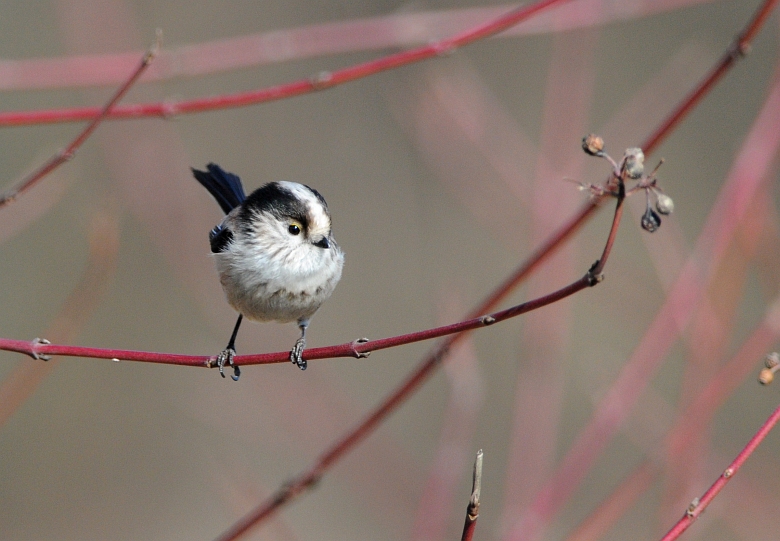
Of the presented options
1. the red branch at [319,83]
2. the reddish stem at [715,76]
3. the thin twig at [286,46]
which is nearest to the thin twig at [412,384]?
the reddish stem at [715,76]

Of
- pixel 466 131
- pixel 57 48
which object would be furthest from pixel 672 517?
pixel 57 48

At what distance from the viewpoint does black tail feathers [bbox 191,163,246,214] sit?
3.44 metres

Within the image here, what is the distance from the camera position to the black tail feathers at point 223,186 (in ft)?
11.3

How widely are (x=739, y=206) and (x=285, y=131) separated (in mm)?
4218

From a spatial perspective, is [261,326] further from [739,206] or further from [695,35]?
[695,35]

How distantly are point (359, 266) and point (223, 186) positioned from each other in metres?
3.10

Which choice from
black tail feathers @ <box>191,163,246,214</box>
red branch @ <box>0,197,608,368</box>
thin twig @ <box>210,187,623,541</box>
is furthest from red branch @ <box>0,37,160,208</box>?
black tail feathers @ <box>191,163,246,214</box>

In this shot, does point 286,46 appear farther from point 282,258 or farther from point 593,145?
point 593,145

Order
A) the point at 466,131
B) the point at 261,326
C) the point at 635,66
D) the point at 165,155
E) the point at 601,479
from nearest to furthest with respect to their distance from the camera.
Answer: the point at 466,131 < the point at 165,155 < the point at 261,326 < the point at 601,479 < the point at 635,66

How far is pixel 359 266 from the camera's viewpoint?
21.4ft

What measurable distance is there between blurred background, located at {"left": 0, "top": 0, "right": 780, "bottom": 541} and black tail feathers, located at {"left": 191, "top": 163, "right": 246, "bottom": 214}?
173 mm

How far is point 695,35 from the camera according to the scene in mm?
6137

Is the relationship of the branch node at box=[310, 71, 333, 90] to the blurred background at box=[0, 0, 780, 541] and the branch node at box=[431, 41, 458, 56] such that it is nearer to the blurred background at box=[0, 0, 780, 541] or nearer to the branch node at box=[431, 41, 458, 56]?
Result: the branch node at box=[431, 41, 458, 56]

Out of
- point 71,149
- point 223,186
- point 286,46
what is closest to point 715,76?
point 286,46
